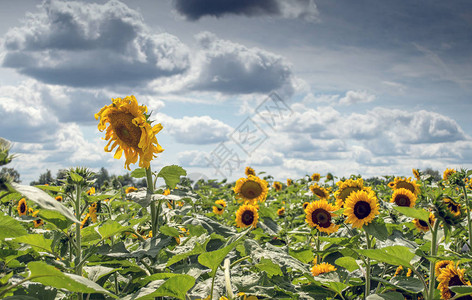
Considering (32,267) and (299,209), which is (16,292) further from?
(299,209)

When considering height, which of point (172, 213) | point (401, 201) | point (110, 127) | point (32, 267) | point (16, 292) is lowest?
point (16, 292)

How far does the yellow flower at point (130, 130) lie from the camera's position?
10.0 ft

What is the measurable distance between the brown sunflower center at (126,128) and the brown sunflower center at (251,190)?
3435 mm

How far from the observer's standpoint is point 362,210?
3.19 m

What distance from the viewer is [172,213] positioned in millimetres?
3252

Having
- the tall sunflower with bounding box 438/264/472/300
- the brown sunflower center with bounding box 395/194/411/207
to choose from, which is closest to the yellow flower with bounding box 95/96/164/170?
the tall sunflower with bounding box 438/264/472/300

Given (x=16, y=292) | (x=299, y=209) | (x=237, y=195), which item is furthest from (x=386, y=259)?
(x=299, y=209)

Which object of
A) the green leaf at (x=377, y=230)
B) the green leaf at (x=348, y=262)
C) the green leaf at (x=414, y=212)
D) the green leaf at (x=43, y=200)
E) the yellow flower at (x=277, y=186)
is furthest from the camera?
the yellow flower at (x=277, y=186)

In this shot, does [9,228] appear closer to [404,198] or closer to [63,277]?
[63,277]

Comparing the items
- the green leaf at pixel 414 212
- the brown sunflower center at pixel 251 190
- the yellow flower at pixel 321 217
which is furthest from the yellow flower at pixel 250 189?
the green leaf at pixel 414 212

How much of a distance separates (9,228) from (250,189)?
4718mm

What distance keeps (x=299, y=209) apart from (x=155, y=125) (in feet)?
17.8

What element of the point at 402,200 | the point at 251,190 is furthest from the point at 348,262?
the point at 251,190

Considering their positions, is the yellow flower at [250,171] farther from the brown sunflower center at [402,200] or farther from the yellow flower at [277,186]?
the brown sunflower center at [402,200]
